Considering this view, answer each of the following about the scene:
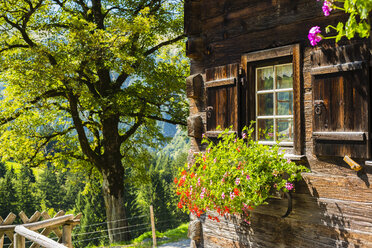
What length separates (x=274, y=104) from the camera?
17.2 ft

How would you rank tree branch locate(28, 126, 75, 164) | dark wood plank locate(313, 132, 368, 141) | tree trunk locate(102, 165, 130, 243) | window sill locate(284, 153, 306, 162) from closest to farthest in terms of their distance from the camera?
dark wood plank locate(313, 132, 368, 141) → window sill locate(284, 153, 306, 162) → tree trunk locate(102, 165, 130, 243) → tree branch locate(28, 126, 75, 164)

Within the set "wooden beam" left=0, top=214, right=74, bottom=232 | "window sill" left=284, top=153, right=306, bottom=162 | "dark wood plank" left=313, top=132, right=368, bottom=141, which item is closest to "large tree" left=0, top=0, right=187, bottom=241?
"wooden beam" left=0, top=214, right=74, bottom=232

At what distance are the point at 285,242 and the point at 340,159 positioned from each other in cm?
136

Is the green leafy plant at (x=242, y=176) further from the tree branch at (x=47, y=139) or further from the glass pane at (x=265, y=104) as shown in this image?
the tree branch at (x=47, y=139)

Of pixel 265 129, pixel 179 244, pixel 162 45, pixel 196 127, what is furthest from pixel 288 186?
pixel 162 45

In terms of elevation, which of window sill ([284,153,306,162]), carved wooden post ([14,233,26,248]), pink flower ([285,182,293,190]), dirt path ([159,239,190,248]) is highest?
window sill ([284,153,306,162])

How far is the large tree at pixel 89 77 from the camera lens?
11273mm

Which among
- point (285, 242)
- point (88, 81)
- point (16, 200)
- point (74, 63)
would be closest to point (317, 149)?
point (285, 242)

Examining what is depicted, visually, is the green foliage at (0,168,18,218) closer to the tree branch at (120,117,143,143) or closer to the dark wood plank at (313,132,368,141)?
the tree branch at (120,117,143,143)

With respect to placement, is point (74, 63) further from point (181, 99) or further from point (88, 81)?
point (181, 99)

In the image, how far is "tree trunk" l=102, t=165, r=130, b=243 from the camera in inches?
542

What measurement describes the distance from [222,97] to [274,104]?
0.89 m

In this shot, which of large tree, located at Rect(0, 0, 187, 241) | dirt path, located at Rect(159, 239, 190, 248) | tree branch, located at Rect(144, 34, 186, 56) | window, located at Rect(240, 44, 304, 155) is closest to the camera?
window, located at Rect(240, 44, 304, 155)

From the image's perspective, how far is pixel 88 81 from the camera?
13.3 metres
